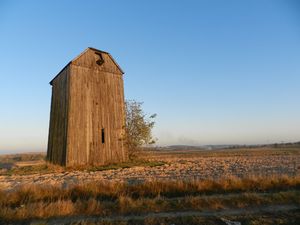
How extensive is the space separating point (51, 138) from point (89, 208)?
16.7m

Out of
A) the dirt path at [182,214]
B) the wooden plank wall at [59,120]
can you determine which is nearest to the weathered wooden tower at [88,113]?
the wooden plank wall at [59,120]

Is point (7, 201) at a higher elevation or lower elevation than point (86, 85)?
lower

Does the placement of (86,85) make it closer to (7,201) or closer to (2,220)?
(7,201)

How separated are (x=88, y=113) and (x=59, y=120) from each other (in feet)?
9.47

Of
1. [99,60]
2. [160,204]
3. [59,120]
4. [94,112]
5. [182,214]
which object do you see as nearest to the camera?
[182,214]

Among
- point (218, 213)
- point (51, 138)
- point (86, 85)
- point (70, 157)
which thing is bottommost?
point (218, 213)

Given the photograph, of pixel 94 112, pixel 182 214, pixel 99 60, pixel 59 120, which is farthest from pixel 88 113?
pixel 182 214

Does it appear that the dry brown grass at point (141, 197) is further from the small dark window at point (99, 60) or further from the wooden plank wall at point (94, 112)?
the small dark window at point (99, 60)

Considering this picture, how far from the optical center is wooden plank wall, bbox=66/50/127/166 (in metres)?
19.4

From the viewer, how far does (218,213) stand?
666 centimetres

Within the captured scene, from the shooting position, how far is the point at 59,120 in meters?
20.9

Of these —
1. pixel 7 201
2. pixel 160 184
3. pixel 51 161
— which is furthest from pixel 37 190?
pixel 51 161

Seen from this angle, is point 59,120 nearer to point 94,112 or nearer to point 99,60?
point 94,112

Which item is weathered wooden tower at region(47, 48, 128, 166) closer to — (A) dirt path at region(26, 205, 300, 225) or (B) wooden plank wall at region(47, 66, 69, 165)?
(B) wooden plank wall at region(47, 66, 69, 165)
